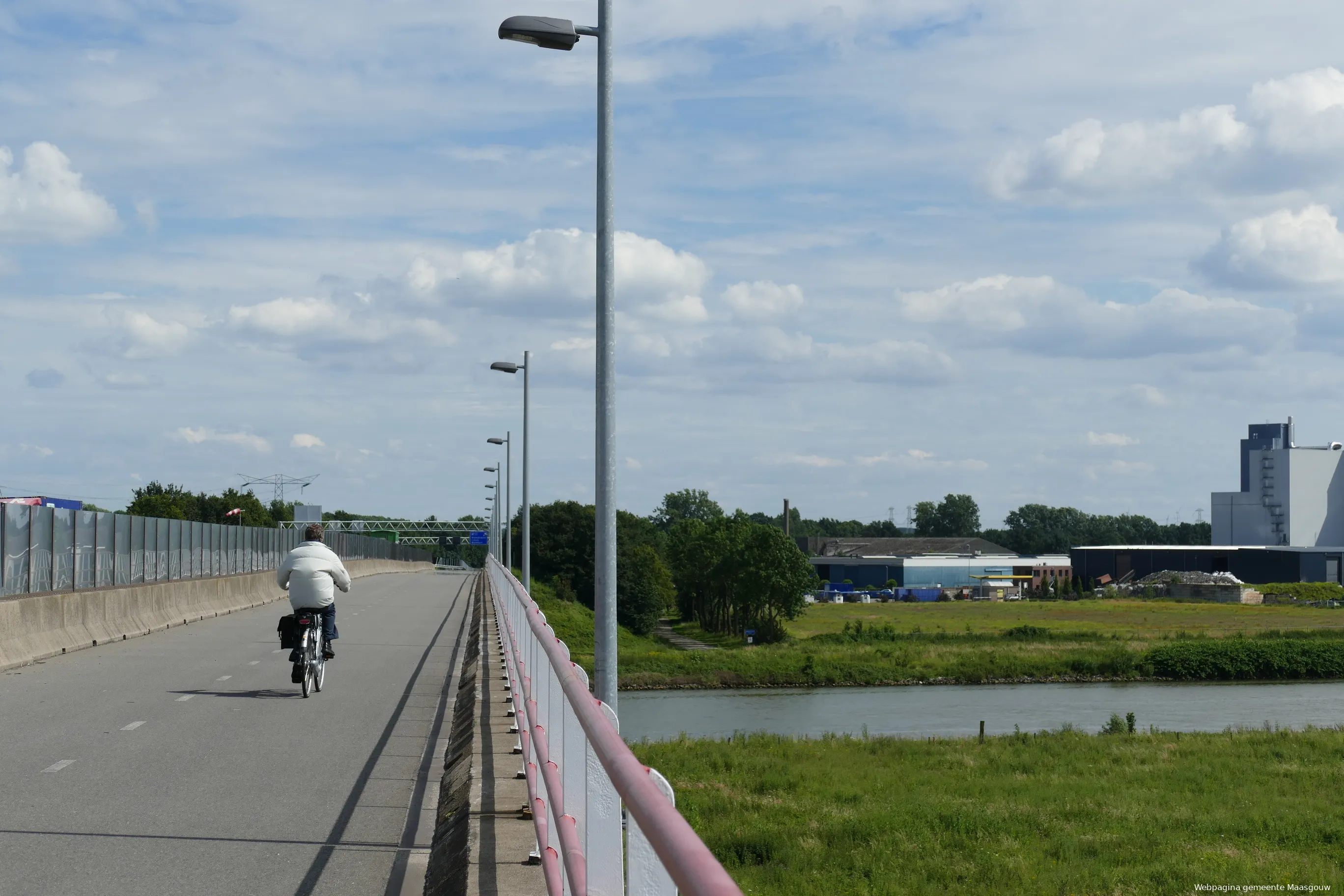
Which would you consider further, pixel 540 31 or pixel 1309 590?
pixel 1309 590

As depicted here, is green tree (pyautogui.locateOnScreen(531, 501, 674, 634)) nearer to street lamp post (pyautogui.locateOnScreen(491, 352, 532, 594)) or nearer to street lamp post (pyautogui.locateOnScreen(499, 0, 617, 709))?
street lamp post (pyautogui.locateOnScreen(491, 352, 532, 594))

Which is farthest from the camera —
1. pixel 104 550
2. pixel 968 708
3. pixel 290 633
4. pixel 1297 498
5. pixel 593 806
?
pixel 1297 498

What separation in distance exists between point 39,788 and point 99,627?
15296 mm

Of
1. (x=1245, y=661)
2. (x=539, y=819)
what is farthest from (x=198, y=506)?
(x=539, y=819)

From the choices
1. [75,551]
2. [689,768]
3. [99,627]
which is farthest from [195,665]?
[689,768]

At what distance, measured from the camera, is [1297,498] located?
183 m

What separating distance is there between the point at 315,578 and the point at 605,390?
6.86 meters

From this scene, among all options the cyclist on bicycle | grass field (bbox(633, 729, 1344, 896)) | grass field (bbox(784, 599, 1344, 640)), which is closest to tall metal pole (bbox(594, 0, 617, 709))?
the cyclist on bicycle

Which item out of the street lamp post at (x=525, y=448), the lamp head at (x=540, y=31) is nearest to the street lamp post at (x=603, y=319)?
the lamp head at (x=540, y=31)

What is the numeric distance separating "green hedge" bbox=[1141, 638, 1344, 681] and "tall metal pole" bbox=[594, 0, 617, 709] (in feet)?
288

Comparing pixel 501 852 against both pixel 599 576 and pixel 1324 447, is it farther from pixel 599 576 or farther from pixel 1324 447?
pixel 1324 447

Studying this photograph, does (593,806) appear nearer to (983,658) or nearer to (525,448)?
→ (525,448)

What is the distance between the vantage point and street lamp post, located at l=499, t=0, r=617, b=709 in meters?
11.7

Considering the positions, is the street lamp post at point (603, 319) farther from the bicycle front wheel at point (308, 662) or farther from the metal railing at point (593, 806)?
the bicycle front wheel at point (308, 662)
